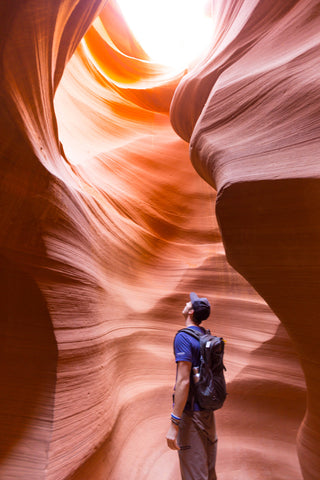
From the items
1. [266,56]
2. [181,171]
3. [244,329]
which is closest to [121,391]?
[244,329]

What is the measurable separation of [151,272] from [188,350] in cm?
150

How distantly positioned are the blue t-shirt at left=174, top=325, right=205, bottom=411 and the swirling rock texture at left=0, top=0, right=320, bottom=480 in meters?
0.43

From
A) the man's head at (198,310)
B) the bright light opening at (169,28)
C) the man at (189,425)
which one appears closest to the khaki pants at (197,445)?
the man at (189,425)

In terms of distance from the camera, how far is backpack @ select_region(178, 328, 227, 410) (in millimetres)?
1652

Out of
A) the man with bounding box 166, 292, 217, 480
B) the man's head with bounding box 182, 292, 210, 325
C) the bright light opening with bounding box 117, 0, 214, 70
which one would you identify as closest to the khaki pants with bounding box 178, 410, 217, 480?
the man with bounding box 166, 292, 217, 480

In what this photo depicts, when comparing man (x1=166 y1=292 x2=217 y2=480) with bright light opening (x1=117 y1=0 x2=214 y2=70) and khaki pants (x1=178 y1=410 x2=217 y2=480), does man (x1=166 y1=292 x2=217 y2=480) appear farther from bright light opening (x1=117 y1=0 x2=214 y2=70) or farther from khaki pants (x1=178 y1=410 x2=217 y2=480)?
bright light opening (x1=117 y1=0 x2=214 y2=70)

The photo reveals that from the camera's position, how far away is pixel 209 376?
1.69m

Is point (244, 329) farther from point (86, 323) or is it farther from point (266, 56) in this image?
point (266, 56)

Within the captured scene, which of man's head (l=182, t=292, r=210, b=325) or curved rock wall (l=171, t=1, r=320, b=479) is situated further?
man's head (l=182, t=292, r=210, b=325)

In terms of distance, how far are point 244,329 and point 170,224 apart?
130 cm

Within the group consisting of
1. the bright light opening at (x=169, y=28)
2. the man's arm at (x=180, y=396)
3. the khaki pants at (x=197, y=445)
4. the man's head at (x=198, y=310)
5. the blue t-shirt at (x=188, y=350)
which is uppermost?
the bright light opening at (x=169, y=28)

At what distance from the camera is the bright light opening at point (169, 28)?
19.8ft

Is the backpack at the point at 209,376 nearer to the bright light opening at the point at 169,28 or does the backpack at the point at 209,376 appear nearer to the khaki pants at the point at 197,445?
the khaki pants at the point at 197,445

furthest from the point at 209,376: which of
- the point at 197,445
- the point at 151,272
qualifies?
the point at 151,272
